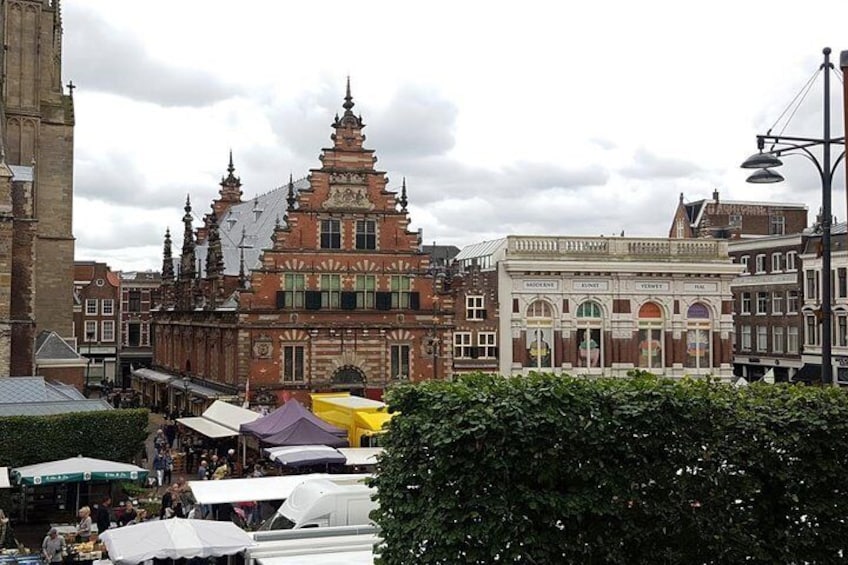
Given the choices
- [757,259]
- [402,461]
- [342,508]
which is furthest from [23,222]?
[757,259]

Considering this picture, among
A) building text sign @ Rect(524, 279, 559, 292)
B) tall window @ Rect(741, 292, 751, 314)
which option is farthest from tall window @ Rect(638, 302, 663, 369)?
tall window @ Rect(741, 292, 751, 314)

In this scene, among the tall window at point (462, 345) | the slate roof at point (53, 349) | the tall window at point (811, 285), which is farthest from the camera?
the tall window at point (811, 285)

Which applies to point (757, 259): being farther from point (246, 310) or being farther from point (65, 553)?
point (65, 553)

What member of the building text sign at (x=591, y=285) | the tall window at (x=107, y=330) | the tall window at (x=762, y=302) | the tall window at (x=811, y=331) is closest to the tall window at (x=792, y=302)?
the tall window at (x=811, y=331)

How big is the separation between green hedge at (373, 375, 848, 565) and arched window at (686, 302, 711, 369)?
1383 inches

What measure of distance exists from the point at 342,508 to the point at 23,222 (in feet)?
82.2

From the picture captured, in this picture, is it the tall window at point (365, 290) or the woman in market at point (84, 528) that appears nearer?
the woman in market at point (84, 528)

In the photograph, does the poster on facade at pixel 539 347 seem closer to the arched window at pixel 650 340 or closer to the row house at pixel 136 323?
the arched window at pixel 650 340

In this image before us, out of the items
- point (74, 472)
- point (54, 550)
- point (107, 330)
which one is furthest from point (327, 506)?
point (107, 330)

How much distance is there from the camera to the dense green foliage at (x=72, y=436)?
941 inches

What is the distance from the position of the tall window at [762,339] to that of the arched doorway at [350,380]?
29111mm

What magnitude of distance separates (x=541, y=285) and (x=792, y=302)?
19.5m

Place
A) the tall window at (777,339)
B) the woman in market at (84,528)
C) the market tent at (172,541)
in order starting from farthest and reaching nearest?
the tall window at (777,339) → the woman in market at (84,528) → the market tent at (172,541)

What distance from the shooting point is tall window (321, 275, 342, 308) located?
139ft
